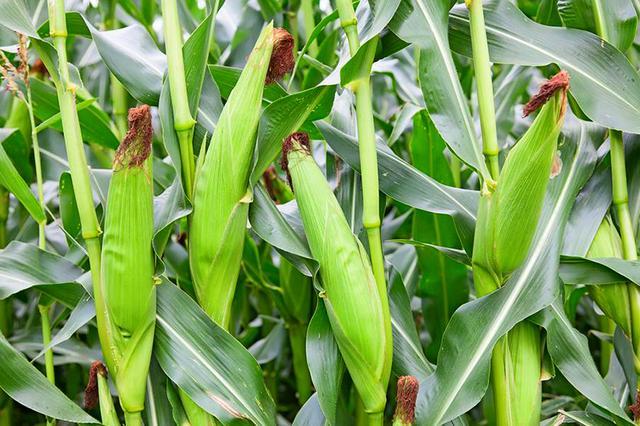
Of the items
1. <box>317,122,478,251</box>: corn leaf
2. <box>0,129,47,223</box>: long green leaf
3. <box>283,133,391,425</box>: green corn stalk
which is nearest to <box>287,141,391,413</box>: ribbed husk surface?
<box>283,133,391,425</box>: green corn stalk

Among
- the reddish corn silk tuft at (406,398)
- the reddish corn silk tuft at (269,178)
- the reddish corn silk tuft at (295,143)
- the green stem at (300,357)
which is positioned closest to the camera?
the reddish corn silk tuft at (406,398)

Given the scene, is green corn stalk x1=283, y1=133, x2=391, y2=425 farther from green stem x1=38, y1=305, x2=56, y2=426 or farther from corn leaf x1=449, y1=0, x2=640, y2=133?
green stem x1=38, y1=305, x2=56, y2=426

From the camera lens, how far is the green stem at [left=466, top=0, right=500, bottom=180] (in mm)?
994

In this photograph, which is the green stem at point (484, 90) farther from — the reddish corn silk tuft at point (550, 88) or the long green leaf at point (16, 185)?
the long green leaf at point (16, 185)

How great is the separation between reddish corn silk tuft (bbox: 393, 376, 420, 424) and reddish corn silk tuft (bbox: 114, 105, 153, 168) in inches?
16.8

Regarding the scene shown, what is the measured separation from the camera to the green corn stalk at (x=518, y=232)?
2.95 feet

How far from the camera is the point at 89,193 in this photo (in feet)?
3.21

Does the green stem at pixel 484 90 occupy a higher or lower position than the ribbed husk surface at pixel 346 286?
higher

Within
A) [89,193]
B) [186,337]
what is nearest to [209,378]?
[186,337]

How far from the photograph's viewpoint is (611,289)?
1.11 m

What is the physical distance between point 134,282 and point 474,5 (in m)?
0.60

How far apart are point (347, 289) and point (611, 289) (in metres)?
0.46

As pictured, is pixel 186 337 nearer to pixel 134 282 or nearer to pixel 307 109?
pixel 134 282

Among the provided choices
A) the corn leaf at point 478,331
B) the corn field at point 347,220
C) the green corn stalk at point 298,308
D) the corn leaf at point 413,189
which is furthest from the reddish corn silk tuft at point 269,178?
the corn leaf at point 478,331
